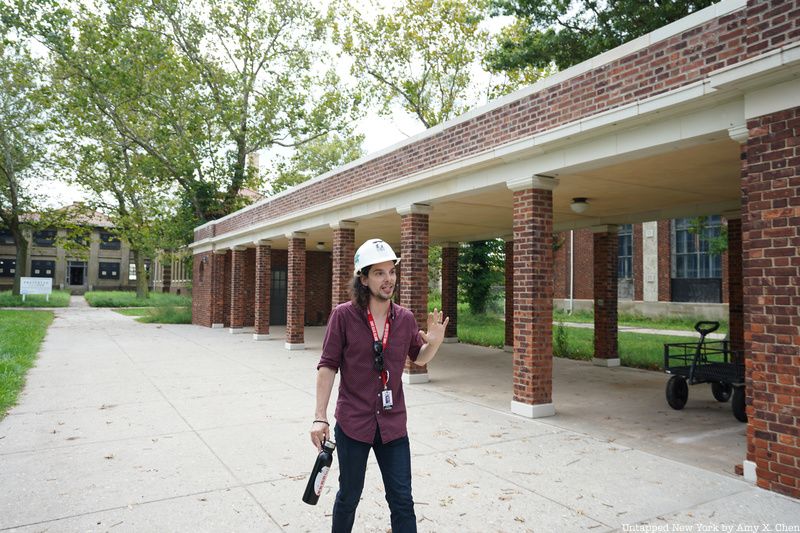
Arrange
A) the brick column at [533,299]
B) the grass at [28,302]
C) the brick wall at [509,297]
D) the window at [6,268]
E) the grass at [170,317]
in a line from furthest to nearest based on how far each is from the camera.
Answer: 1. the window at [6,268]
2. the grass at [28,302]
3. the grass at [170,317]
4. the brick wall at [509,297]
5. the brick column at [533,299]

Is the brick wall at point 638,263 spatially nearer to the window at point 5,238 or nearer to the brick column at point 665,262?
the brick column at point 665,262

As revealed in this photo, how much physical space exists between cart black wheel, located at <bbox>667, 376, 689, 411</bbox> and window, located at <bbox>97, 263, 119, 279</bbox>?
73.6m

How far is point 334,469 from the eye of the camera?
5215 mm

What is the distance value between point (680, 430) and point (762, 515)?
2.92 m

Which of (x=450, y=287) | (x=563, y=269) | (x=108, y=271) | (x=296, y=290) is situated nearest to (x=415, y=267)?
(x=296, y=290)

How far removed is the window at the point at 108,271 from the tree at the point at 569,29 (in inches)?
2573

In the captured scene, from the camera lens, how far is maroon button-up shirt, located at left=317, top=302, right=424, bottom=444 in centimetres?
288

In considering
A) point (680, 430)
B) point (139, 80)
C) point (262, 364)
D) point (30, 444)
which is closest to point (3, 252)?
point (139, 80)

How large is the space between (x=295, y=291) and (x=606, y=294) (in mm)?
8402

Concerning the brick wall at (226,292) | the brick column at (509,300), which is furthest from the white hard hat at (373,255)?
the brick wall at (226,292)

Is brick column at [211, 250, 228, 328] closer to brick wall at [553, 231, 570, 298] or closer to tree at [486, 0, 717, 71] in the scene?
tree at [486, 0, 717, 71]

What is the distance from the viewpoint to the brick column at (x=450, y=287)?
17.8m

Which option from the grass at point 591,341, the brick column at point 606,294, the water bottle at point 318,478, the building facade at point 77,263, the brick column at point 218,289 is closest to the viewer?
the water bottle at point 318,478

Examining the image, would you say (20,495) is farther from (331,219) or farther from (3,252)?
(3,252)
